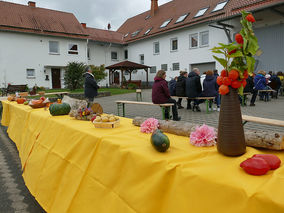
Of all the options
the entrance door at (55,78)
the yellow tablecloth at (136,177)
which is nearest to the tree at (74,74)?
the entrance door at (55,78)

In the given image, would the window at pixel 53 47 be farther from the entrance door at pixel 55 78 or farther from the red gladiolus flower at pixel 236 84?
the red gladiolus flower at pixel 236 84

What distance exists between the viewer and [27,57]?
24.2 meters

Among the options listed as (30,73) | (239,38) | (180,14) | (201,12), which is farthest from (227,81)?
(180,14)

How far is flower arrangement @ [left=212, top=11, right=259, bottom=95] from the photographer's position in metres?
1.43

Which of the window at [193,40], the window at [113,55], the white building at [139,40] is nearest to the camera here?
the white building at [139,40]

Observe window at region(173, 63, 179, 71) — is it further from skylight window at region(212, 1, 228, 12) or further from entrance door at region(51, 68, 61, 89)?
entrance door at region(51, 68, 61, 89)

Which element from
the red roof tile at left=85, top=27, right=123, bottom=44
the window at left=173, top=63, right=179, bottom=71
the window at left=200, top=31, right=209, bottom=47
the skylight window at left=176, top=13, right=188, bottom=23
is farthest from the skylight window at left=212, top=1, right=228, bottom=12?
the red roof tile at left=85, top=27, right=123, bottom=44

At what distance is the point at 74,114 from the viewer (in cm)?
334

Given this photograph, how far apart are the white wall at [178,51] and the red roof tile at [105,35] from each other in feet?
8.67

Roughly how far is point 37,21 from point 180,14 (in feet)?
50.5

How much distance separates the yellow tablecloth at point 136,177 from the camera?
3.90ft

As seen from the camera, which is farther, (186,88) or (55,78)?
(55,78)

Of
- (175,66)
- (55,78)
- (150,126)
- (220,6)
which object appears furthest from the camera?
(55,78)

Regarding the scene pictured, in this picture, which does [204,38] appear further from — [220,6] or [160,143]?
[160,143]
